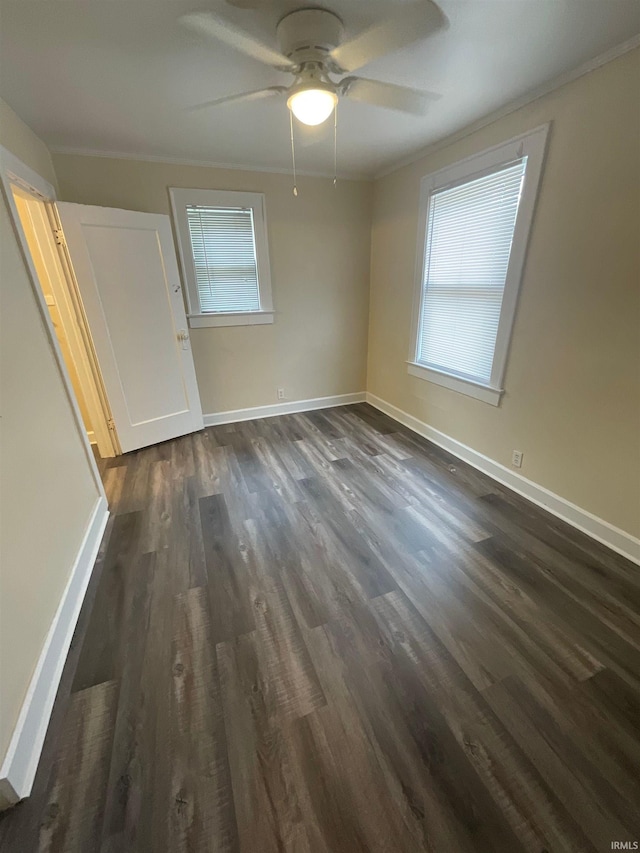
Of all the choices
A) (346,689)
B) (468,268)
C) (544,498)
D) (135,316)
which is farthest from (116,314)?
(544,498)

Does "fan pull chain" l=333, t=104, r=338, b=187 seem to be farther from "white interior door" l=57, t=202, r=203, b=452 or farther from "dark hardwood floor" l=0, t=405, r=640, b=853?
"dark hardwood floor" l=0, t=405, r=640, b=853

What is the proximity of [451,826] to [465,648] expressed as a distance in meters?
0.56

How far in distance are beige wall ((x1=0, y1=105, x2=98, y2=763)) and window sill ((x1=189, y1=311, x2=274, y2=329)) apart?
151 cm

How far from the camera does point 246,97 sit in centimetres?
192

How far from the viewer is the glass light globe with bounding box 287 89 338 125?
5.17ft

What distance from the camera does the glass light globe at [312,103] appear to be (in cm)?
158

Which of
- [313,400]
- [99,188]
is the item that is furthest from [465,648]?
[99,188]

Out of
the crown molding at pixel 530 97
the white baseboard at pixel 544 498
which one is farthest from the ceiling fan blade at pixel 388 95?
the white baseboard at pixel 544 498

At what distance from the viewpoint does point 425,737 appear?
116 centimetres

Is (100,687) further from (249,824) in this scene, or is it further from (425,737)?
(425,737)

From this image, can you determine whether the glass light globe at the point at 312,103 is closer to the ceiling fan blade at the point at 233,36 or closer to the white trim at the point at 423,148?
the ceiling fan blade at the point at 233,36

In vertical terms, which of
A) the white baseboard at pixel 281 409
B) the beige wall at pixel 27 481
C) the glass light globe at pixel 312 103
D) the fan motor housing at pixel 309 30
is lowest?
the white baseboard at pixel 281 409

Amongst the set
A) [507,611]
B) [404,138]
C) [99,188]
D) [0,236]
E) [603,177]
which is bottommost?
[507,611]

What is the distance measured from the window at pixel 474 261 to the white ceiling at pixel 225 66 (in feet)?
1.06
